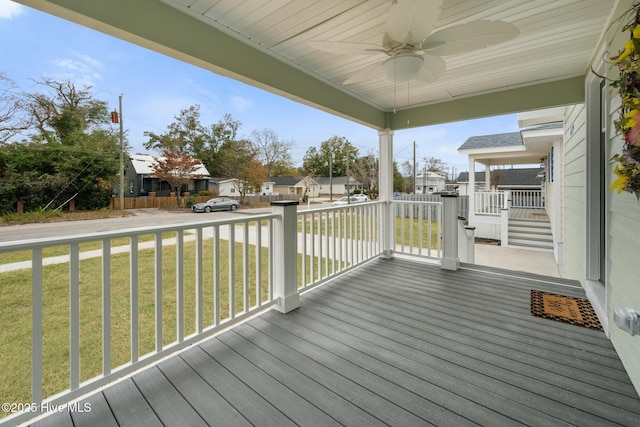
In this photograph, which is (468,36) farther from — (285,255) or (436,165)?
(436,165)

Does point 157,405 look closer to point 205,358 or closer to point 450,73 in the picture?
point 205,358

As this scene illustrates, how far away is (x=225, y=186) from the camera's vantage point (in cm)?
269

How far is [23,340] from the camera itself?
221cm

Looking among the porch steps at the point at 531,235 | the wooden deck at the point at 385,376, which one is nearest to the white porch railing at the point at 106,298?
the wooden deck at the point at 385,376

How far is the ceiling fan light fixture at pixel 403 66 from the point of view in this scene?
1.94 meters

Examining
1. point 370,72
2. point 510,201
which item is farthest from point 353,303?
point 510,201

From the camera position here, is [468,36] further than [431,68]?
No

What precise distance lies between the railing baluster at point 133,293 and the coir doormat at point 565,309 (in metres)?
3.16

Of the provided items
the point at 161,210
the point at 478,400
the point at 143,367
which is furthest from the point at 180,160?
the point at 478,400

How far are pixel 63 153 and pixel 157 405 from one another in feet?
5.02

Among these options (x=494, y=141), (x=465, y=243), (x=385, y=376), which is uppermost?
(x=494, y=141)

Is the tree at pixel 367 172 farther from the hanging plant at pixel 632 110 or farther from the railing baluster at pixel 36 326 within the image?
the railing baluster at pixel 36 326

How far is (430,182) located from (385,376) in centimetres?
2089

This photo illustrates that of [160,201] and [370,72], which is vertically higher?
[370,72]
